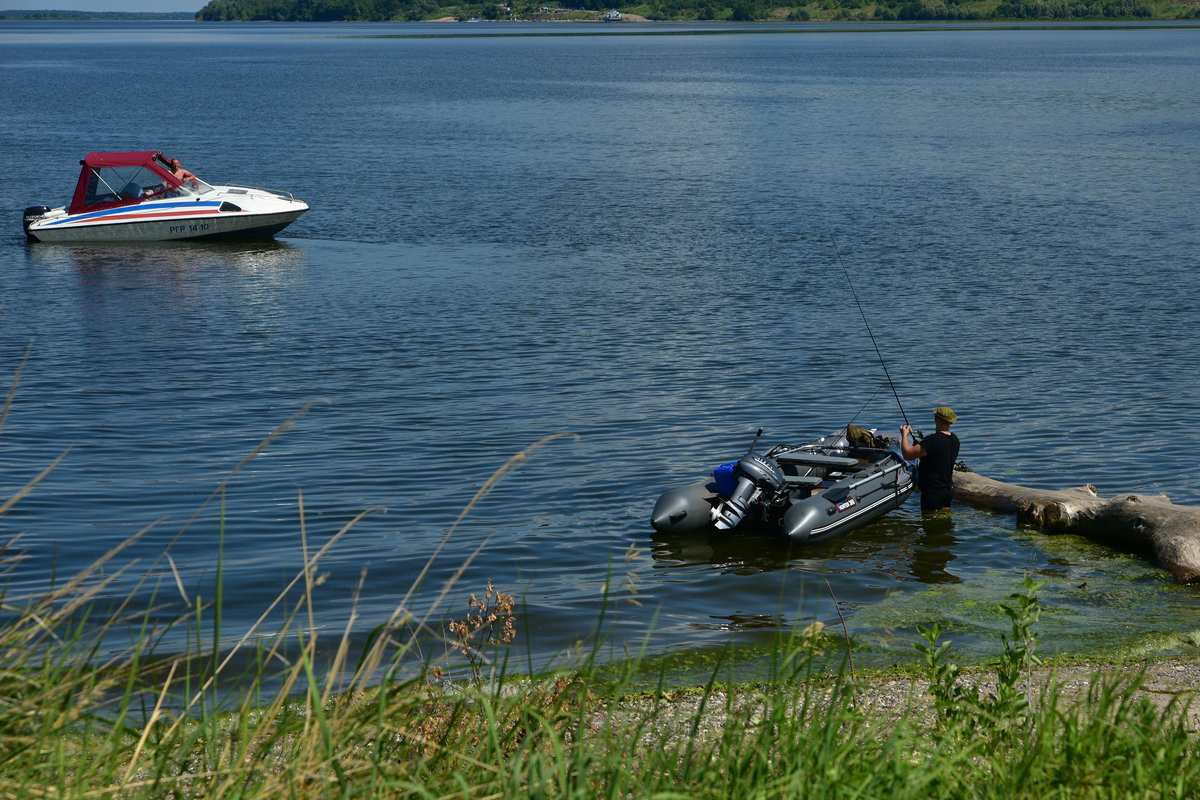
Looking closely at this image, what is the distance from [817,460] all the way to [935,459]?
1.21 metres

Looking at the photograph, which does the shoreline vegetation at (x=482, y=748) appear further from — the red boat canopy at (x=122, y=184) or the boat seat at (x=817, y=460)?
the red boat canopy at (x=122, y=184)

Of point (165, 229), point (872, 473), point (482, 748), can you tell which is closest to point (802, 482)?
point (872, 473)

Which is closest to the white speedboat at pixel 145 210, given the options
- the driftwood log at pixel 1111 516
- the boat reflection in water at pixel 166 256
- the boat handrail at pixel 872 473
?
the boat reflection in water at pixel 166 256

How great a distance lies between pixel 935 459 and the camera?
11.5m

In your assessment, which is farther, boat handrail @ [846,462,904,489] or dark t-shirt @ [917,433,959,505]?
dark t-shirt @ [917,433,959,505]

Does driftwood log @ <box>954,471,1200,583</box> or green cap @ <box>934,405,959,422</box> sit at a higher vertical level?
green cap @ <box>934,405,959,422</box>

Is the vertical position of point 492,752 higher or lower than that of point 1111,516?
higher

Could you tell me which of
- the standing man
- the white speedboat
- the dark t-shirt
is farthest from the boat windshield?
the dark t-shirt

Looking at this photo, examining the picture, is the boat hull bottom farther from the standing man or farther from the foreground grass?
the foreground grass

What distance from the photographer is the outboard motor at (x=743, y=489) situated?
35.0ft

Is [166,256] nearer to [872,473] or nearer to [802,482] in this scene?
[802,482]

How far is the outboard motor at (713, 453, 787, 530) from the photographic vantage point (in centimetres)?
1066

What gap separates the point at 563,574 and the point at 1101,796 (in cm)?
651

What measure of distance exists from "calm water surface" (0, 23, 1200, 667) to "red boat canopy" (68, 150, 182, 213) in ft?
4.09
